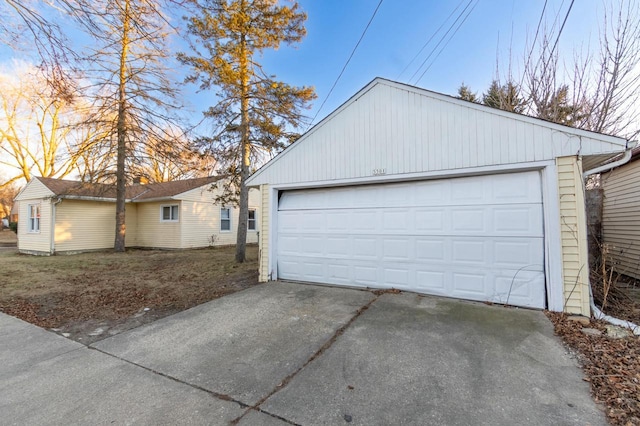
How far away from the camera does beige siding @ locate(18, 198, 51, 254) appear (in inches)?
509

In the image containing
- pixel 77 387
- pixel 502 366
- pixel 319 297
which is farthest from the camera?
pixel 319 297

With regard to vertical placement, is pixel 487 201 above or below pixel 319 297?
above

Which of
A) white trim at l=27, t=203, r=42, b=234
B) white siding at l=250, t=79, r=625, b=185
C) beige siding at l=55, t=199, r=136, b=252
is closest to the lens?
white siding at l=250, t=79, r=625, b=185

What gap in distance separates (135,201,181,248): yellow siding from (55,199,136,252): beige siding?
1.23m

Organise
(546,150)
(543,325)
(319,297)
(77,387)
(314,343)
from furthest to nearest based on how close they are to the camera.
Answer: (319,297) → (546,150) → (543,325) → (314,343) → (77,387)

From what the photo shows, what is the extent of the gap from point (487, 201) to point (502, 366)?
9.17 feet

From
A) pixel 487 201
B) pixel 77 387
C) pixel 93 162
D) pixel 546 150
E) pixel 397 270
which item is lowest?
pixel 77 387

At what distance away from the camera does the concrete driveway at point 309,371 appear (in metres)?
2.37

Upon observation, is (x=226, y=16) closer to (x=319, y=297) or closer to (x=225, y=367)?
(x=319, y=297)

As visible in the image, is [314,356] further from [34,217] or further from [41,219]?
[34,217]

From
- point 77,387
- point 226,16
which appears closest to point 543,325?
point 77,387

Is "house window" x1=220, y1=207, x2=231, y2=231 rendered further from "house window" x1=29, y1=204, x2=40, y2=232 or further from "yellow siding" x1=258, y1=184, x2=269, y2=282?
"yellow siding" x1=258, y1=184, x2=269, y2=282

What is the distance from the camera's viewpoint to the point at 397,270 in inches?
223

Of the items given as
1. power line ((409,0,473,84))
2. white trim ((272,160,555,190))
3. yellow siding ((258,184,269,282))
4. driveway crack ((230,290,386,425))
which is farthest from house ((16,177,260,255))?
driveway crack ((230,290,386,425))
